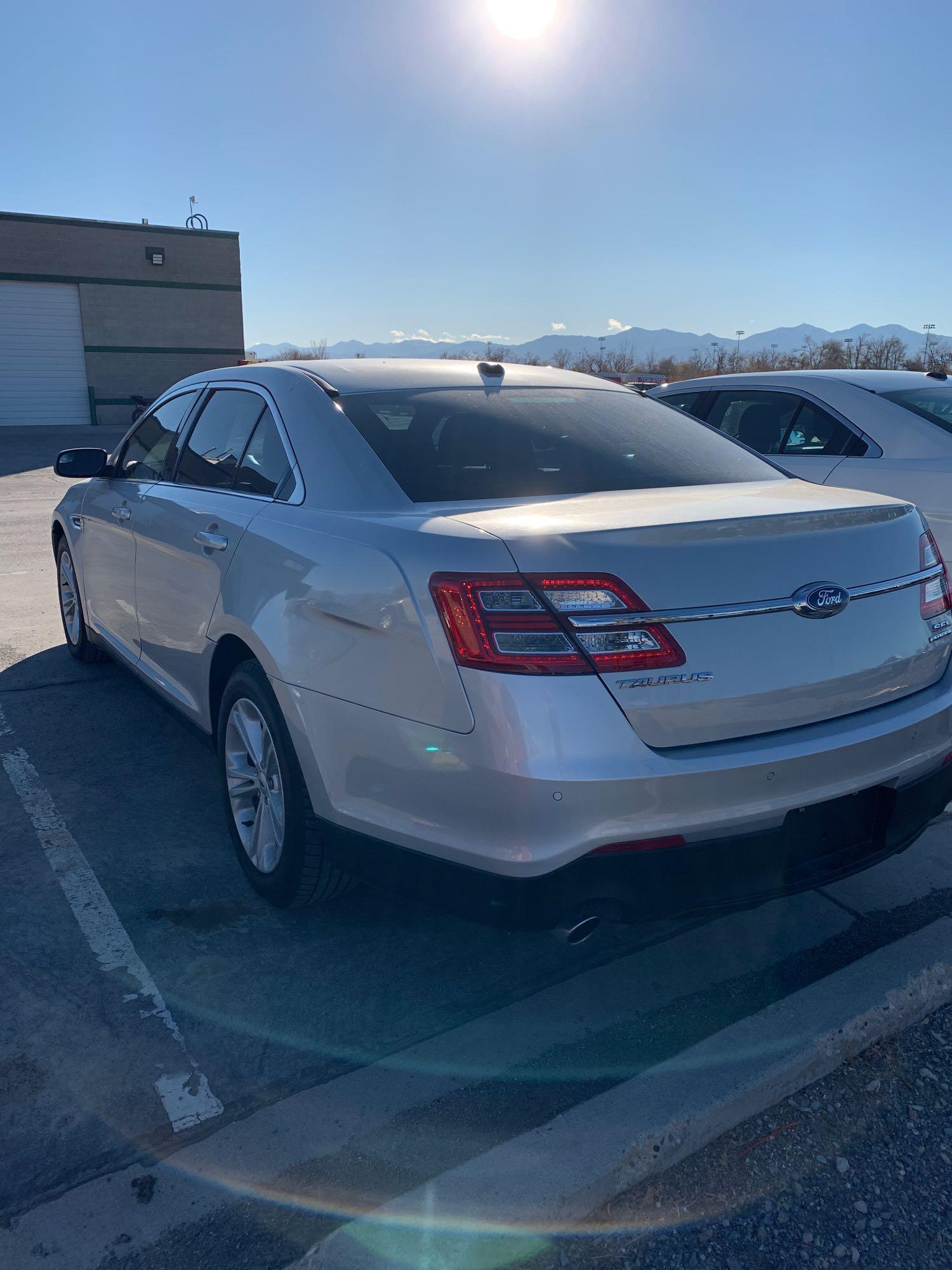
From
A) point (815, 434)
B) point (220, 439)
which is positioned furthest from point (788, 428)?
point (220, 439)

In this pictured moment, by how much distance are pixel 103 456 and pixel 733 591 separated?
3505mm

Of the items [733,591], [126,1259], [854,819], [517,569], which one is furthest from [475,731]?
[126,1259]

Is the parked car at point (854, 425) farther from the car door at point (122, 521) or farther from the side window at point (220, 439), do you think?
the car door at point (122, 521)

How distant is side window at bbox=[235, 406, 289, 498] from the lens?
3.05 m

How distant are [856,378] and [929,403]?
44 cm

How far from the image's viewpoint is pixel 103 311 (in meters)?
27.8

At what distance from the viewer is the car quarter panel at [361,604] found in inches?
84.9

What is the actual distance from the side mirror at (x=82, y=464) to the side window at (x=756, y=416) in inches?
128

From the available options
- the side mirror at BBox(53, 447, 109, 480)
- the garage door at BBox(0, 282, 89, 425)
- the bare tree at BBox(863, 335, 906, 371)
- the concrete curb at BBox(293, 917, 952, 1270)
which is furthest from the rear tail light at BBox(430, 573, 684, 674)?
the bare tree at BBox(863, 335, 906, 371)

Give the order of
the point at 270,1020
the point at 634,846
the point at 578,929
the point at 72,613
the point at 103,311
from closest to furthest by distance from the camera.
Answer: the point at 634,846
the point at 578,929
the point at 270,1020
the point at 72,613
the point at 103,311

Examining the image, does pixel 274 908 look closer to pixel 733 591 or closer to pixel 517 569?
pixel 517 569

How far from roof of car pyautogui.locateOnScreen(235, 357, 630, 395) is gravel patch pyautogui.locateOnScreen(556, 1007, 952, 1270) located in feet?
7.57

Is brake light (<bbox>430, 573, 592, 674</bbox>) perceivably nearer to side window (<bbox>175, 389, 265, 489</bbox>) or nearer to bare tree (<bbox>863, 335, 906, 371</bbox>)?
side window (<bbox>175, 389, 265, 489</bbox>)

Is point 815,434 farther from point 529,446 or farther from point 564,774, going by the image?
point 564,774
